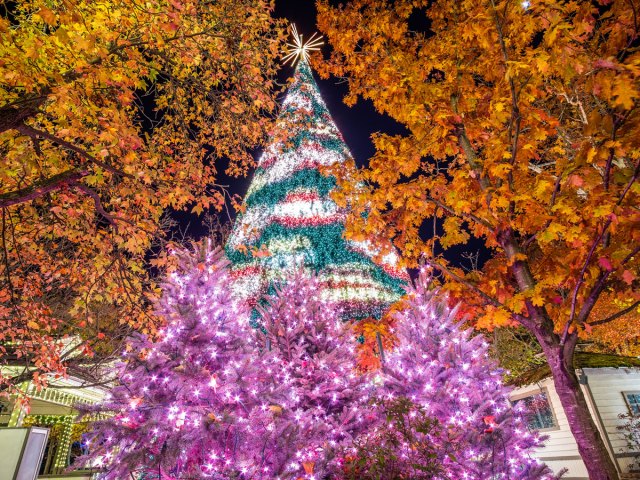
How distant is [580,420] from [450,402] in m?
3.15

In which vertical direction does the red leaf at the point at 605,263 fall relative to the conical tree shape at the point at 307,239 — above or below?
below

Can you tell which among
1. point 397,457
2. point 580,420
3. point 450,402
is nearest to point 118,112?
point 397,457

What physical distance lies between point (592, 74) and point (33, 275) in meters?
12.9

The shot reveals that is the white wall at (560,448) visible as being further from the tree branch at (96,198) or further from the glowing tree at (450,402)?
the tree branch at (96,198)

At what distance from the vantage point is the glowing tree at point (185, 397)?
4.73 m

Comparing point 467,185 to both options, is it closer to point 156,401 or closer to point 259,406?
point 259,406

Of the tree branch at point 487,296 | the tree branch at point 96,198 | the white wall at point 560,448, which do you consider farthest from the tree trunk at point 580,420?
the white wall at point 560,448

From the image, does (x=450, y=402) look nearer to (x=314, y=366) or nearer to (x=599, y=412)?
(x=314, y=366)

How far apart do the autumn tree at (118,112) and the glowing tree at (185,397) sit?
112 cm

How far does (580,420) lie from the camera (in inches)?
161

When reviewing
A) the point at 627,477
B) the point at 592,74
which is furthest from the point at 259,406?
the point at 627,477

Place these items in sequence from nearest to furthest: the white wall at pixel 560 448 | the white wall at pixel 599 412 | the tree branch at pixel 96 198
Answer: the tree branch at pixel 96 198, the white wall at pixel 599 412, the white wall at pixel 560 448

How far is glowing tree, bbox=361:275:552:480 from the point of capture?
5633mm

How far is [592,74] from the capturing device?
145 inches
